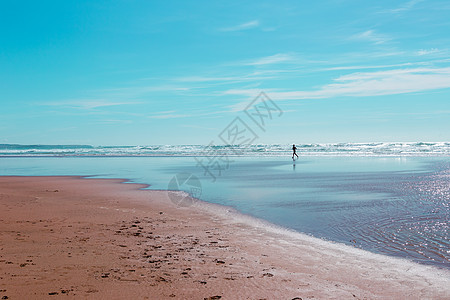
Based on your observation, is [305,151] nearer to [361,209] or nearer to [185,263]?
[361,209]

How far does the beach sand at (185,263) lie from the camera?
5.09 meters

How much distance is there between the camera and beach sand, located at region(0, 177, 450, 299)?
509 centimetres

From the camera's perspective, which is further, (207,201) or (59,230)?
(207,201)

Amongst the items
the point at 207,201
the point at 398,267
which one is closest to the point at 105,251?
the point at 398,267

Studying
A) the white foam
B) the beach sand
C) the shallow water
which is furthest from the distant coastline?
the beach sand

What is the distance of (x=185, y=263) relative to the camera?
6.33 meters

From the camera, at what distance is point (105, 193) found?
1627cm

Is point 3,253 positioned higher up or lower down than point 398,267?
higher up

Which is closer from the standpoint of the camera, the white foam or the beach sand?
the beach sand

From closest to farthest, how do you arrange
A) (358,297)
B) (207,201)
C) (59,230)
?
(358,297), (59,230), (207,201)

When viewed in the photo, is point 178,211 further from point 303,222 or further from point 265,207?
point 303,222

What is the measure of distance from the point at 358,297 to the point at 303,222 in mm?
5069

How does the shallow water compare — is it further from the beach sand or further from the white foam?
the beach sand

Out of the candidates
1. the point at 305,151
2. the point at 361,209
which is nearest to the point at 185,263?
the point at 361,209
